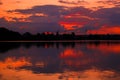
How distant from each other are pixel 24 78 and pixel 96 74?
3.32 meters

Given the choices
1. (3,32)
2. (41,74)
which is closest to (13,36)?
(3,32)

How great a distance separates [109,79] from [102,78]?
0.42 m

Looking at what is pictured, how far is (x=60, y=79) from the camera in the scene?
12367mm

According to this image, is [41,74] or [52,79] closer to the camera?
[52,79]

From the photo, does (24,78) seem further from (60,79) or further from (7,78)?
(60,79)

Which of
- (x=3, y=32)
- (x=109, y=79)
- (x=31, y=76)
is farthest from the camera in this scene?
(x=3, y=32)

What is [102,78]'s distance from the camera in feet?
41.4

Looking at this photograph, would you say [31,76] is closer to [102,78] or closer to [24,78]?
[24,78]

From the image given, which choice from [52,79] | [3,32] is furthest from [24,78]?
[3,32]

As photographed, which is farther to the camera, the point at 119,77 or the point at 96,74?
the point at 96,74

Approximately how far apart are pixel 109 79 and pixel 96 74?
160cm

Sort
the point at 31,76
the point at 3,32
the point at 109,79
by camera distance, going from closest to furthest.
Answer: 1. the point at 109,79
2. the point at 31,76
3. the point at 3,32

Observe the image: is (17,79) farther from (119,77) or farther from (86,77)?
(119,77)

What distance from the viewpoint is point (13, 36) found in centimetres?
11112
